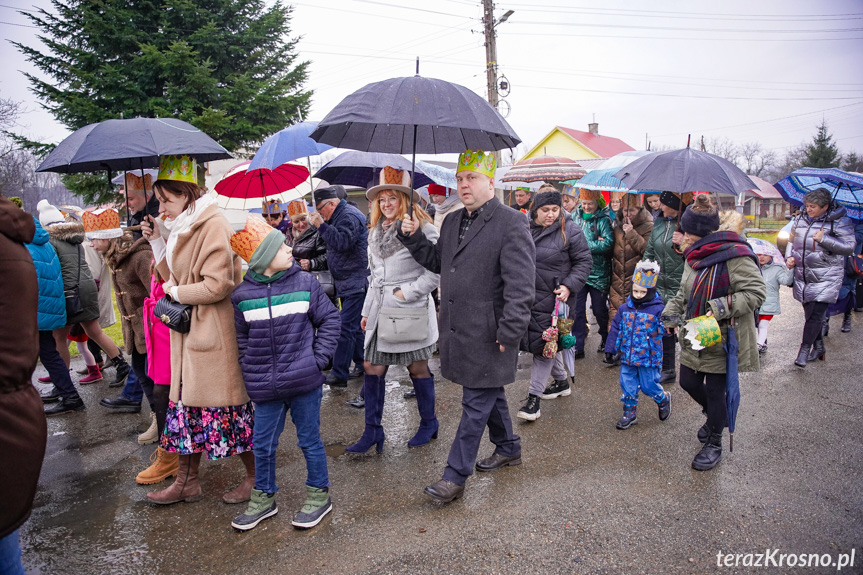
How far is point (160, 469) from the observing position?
3.98m

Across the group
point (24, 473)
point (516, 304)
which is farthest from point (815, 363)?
point (24, 473)

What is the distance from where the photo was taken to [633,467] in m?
3.93

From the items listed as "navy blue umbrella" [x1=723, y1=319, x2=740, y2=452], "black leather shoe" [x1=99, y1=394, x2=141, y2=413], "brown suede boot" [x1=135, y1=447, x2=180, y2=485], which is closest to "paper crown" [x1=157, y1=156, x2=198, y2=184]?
"brown suede boot" [x1=135, y1=447, x2=180, y2=485]

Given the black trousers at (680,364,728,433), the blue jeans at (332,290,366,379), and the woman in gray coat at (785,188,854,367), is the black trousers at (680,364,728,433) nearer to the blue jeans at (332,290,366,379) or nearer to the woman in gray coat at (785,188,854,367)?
the woman in gray coat at (785,188,854,367)

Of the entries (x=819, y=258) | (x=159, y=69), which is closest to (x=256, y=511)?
(x=819, y=258)

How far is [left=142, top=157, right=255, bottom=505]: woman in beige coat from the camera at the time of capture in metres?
3.38

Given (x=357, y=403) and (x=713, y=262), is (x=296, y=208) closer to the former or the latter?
(x=357, y=403)

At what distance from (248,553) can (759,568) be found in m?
2.78

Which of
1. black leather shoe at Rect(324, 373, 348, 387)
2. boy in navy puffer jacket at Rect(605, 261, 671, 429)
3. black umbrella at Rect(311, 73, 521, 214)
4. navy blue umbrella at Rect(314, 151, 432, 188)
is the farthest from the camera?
black leather shoe at Rect(324, 373, 348, 387)

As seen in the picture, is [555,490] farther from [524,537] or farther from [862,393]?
→ [862,393]

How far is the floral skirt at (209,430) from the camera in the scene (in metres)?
3.53

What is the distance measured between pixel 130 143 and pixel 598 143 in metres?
35.6

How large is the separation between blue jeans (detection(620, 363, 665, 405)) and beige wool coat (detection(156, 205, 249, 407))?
3.17 m

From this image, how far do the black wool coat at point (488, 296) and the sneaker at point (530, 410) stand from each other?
141 centimetres
